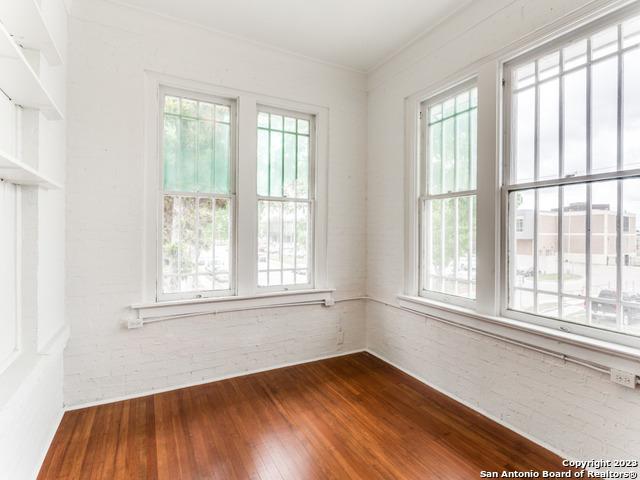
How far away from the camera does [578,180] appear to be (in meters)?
2.09

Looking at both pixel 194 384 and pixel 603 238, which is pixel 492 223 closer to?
pixel 603 238

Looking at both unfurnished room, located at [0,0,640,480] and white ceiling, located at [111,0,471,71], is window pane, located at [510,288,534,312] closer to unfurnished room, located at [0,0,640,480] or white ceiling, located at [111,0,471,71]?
unfurnished room, located at [0,0,640,480]

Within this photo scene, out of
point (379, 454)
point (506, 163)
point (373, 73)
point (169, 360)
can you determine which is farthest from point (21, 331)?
point (373, 73)

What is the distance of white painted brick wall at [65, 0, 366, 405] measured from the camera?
2.62 meters

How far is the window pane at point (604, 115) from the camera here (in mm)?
1955

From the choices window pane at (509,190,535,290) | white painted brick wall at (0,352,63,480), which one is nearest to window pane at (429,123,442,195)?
window pane at (509,190,535,290)

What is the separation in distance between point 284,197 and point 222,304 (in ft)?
4.07

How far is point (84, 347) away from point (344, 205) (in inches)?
108

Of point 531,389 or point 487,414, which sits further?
point 487,414

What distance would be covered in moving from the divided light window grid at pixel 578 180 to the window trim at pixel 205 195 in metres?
2.37

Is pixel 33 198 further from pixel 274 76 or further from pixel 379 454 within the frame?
pixel 379 454

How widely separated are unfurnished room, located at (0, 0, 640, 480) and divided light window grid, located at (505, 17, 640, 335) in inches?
0.5

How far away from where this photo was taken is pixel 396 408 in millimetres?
2658

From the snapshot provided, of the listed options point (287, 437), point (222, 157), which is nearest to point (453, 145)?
point (222, 157)
